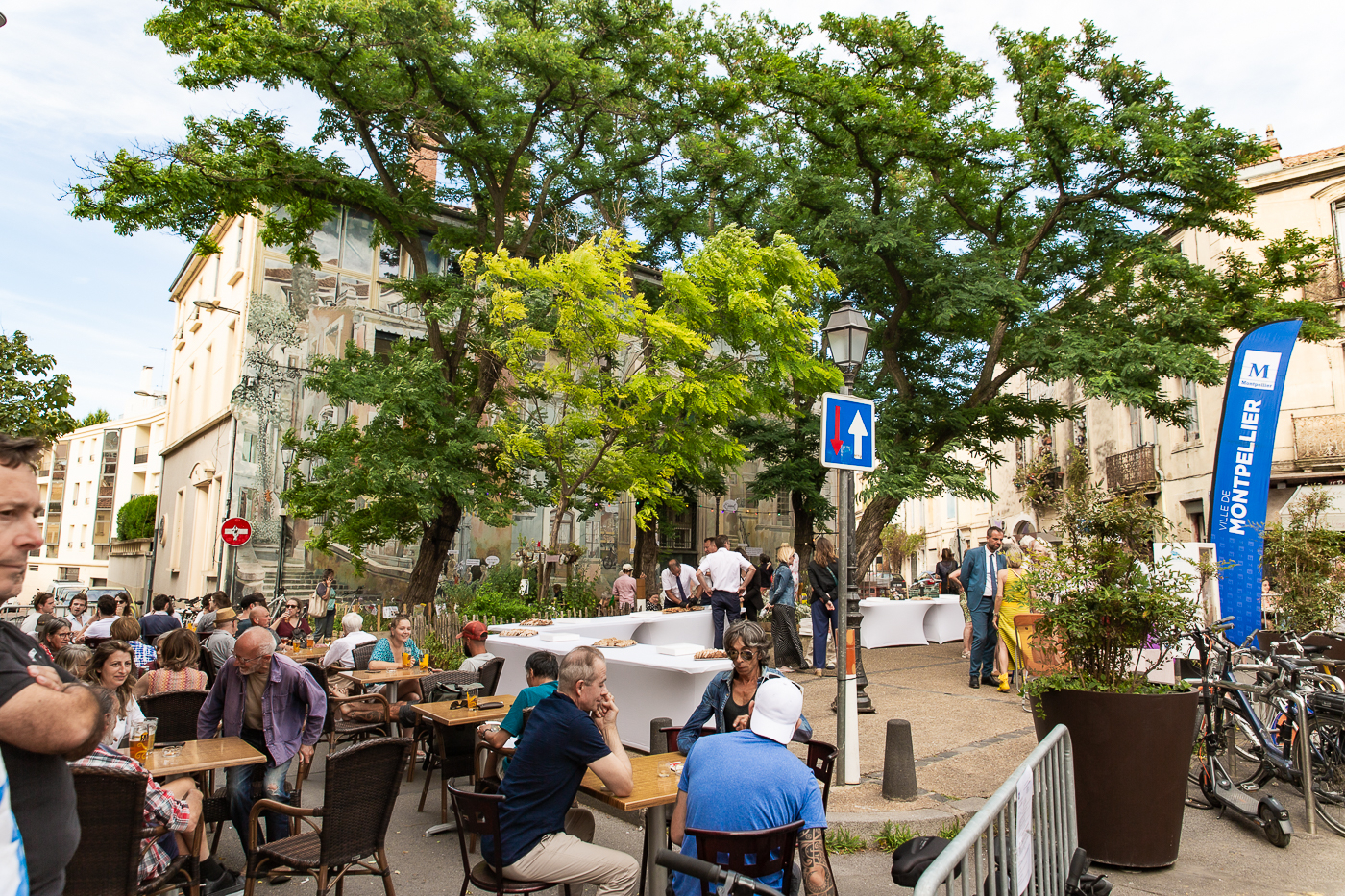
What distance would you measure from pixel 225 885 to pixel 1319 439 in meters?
25.3

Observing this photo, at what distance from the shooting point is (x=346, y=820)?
4215 mm

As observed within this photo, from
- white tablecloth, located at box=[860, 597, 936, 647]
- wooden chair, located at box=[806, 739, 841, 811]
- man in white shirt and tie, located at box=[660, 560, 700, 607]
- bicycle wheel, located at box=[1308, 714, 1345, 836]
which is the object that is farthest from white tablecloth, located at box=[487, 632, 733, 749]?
man in white shirt and tie, located at box=[660, 560, 700, 607]

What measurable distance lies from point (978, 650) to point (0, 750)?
10773 mm

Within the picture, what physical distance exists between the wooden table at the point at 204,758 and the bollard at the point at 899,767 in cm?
417

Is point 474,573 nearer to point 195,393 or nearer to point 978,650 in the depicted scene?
point 195,393

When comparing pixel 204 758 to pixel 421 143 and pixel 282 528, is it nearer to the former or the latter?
pixel 421 143

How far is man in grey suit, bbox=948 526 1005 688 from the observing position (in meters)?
10.4

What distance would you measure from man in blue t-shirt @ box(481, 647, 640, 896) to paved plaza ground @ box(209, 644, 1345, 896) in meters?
1.34

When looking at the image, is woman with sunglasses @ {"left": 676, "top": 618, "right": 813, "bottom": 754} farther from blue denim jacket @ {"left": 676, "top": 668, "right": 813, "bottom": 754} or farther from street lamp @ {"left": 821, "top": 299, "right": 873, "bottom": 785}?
street lamp @ {"left": 821, "top": 299, "right": 873, "bottom": 785}

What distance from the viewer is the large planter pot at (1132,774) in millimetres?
4875

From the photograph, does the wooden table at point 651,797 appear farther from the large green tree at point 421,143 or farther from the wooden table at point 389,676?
the large green tree at point 421,143

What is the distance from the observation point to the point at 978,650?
10.8 metres

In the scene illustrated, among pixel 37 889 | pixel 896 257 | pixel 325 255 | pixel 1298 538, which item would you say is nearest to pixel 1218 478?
pixel 1298 538

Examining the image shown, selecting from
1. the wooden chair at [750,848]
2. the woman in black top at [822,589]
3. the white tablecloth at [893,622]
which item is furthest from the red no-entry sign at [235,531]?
the wooden chair at [750,848]
